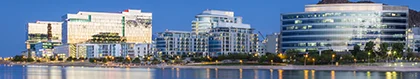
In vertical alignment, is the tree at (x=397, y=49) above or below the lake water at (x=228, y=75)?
above

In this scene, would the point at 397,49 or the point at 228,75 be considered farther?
the point at 397,49

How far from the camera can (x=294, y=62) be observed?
571 feet

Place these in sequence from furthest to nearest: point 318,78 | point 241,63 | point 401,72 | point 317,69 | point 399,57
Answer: point 241,63 < point 399,57 < point 317,69 < point 401,72 < point 318,78

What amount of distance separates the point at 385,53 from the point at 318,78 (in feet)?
214

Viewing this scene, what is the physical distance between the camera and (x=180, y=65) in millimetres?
196375

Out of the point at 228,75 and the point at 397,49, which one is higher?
the point at 397,49

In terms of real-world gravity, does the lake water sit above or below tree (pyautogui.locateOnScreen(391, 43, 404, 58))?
below

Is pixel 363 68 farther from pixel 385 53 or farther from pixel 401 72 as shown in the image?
pixel 385 53

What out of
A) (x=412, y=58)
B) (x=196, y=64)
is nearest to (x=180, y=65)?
(x=196, y=64)

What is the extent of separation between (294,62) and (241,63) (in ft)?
63.8

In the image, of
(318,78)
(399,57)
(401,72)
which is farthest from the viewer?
(399,57)

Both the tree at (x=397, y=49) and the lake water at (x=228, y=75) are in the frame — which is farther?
the tree at (x=397, y=49)

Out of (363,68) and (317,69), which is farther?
(317,69)

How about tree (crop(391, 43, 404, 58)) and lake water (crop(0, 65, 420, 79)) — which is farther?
tree (crop(391, 43, 404, 58))
